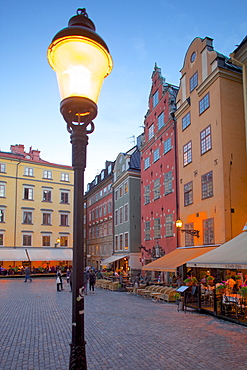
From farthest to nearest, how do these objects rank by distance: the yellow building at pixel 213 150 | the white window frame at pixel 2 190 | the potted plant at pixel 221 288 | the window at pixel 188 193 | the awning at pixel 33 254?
the white window frame at pixel 2 190
the awning at pixel 33 254
the window at pixel 188 193
the yellow building at pixel 213 150
the potted plant at pixel 221 288

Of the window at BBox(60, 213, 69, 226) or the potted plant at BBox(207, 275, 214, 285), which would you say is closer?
the potted plant at BBox(207, 275, 214, 285)

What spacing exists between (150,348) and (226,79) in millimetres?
16737

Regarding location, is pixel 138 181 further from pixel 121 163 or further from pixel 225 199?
pixel 225 199

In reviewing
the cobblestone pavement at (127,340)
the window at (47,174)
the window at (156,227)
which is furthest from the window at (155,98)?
the window at (47,174)

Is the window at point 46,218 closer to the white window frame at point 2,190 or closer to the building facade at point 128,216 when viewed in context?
the white window frame at point 2,190

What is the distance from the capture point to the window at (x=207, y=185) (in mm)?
21094

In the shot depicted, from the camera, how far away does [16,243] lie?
48281 millimetres

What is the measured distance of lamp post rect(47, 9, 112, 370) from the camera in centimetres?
360

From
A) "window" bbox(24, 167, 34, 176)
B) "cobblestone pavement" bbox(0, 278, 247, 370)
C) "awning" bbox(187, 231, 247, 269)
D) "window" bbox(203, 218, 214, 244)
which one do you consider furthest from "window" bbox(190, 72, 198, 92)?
"window" bbox(24, 167, 34, 176)

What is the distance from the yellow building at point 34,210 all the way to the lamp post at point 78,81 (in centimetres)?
4376

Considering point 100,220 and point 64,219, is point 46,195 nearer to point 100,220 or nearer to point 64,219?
point 64,219

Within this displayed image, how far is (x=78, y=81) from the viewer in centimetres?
375

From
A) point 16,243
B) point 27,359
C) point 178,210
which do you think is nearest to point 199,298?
point 27,359

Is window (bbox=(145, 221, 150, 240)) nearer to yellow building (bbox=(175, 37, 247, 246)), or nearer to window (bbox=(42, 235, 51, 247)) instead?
yellow building (bbox=(175, 37, 247, 246))
